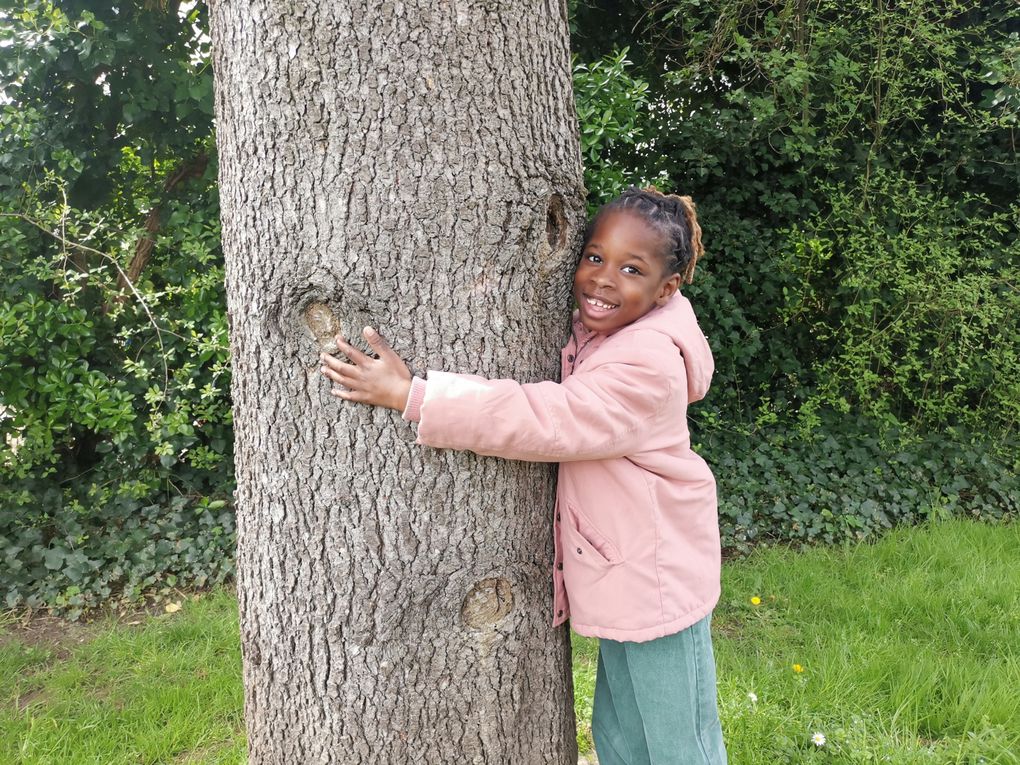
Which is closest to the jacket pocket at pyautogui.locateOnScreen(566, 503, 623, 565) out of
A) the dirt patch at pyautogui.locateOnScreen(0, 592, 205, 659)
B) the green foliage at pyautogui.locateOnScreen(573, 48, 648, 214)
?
the green foliage at pyautogui.locateOnScreen(573, 48, 648, 214)

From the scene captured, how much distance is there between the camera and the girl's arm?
5.07 ft

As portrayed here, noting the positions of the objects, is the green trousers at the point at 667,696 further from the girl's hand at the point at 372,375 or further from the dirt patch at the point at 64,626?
the dirt patch at the point at 64,626

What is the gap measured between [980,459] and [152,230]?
221 inches

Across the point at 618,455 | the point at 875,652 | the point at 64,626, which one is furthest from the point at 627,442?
the point at 64,626

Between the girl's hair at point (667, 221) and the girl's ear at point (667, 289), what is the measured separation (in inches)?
0.7

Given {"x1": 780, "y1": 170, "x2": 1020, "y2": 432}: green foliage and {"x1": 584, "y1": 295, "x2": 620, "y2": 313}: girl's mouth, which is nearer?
{"x1": 584, "y1": 295, "x2": 620, "y2": 313}: girl's mouth

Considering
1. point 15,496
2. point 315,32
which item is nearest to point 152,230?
point 15,496

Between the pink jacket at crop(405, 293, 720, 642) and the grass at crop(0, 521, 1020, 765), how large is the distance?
3.77ft

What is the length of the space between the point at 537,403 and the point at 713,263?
4.26 metres

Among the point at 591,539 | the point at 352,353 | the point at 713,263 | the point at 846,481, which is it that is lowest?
the point at 846,481

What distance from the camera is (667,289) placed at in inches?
74.3

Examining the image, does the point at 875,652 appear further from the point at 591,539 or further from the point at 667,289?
the point at 667,289

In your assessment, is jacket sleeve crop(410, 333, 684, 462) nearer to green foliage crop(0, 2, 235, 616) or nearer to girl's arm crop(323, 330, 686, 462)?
girl's arm crop(323, 330, 686, 462)

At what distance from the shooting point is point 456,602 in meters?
1.68
